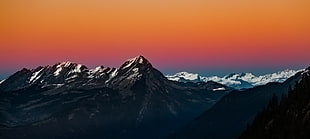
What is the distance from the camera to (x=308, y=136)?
184500mm

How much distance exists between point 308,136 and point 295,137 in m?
11.1

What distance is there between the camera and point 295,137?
7692 inches

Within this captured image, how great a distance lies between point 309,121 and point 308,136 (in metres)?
14.2

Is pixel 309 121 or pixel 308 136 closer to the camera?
pixel 308 136

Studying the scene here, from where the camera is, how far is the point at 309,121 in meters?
198

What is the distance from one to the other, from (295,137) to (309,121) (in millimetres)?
7914
